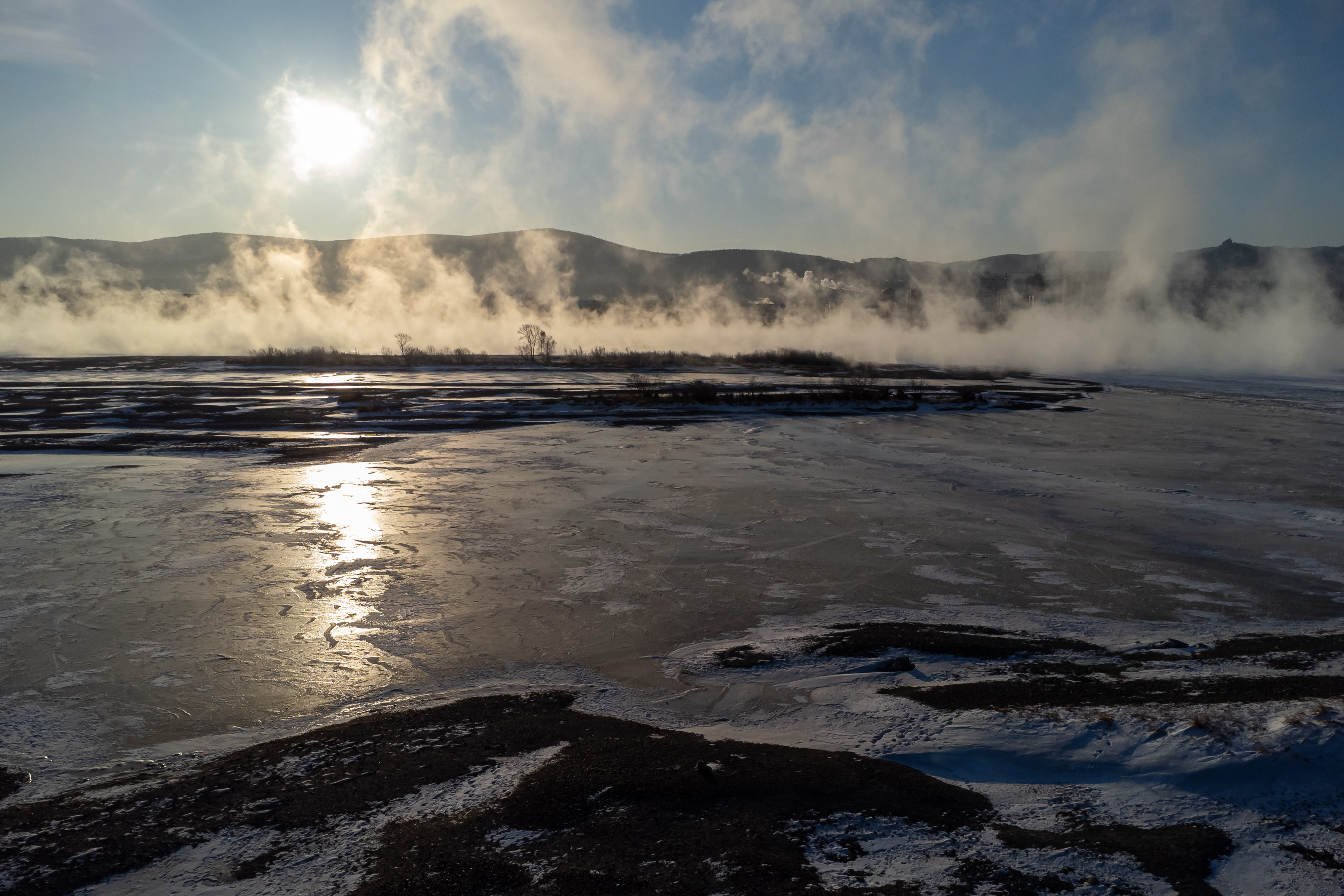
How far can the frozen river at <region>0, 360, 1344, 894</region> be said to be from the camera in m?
4.24

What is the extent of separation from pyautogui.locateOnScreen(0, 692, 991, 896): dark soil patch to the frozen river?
0.30 meters

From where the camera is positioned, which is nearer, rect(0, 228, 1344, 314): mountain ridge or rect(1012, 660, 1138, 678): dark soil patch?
rect(1012, 660, 1138, 678): dark soil patch

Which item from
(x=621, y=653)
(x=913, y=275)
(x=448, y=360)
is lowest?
(x=621, y=653)

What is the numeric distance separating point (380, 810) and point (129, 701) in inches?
89.7

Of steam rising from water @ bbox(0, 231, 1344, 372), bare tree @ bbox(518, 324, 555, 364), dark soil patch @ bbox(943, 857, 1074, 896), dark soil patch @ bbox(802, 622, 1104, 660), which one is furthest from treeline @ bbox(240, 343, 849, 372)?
dark soil patch @ bbox(943, 857, 1074, 896)

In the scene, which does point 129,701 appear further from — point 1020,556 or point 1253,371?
point 1253,371

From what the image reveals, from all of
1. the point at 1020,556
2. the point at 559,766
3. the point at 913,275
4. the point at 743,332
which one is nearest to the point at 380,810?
the point at 559,766

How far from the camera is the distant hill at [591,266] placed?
112500 millimetres

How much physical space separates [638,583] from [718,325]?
259 feet

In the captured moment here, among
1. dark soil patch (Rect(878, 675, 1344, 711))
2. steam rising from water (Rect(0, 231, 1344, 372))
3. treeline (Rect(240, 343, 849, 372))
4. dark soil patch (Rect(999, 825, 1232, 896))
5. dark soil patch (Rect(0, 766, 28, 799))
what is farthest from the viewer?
steam rising from water (Rect(0, 231, 1344, 372))

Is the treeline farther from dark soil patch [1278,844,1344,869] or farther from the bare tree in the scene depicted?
dark soil patch [1278,844,1344,869]

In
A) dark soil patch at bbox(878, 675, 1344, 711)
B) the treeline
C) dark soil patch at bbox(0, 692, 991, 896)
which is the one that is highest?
the treeline

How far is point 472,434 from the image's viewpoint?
57.3 feet

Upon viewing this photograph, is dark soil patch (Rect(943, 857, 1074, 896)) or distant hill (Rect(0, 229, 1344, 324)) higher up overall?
distant hill (Rect(0, 229, 1344, 324))
